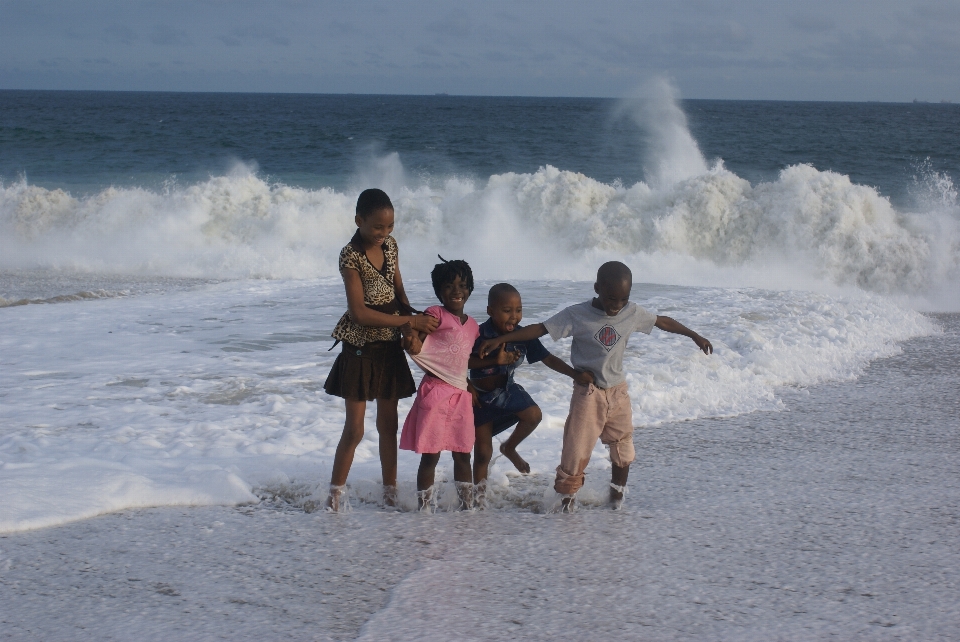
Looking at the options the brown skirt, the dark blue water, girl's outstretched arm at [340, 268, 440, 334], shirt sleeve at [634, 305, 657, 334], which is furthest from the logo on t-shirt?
the dark blue water

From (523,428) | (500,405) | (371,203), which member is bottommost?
(523,428)

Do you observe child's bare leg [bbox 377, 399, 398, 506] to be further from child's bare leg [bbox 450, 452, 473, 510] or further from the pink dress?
child's bare leg [bbox 450, 452, 473, 510]

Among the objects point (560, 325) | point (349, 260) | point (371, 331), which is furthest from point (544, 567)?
point (349, 260)

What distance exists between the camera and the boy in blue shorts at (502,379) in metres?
3.55

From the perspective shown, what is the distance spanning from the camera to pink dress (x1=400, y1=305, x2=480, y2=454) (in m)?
3.55

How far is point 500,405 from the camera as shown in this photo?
3.73 metres

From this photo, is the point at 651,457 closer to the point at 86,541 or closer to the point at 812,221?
the point at 86,541

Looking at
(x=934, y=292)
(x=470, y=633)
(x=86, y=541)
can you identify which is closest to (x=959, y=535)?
(x=470, y=633)

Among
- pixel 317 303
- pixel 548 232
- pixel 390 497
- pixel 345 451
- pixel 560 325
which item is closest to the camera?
pixel 560 325

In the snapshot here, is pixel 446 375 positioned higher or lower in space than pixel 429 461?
higher

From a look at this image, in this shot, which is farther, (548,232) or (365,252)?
(548,232)

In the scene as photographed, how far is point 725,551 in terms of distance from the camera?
10.7 ft

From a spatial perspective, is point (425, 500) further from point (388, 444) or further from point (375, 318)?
point (375, 318)

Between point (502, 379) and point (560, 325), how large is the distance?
380mm
